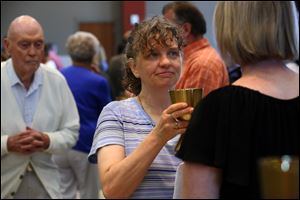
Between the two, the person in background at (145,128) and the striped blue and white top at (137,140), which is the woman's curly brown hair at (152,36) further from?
the striped blue and white top at (137,140)

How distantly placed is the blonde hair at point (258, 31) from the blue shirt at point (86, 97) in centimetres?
319

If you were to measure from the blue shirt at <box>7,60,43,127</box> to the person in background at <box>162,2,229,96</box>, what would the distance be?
A: 2.47ft

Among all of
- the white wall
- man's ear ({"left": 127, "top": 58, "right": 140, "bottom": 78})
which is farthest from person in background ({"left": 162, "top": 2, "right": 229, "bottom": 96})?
the white wall

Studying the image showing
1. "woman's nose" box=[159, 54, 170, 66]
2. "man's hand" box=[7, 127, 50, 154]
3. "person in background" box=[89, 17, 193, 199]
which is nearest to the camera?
"person in background" box=[89, 17, 193, 199]

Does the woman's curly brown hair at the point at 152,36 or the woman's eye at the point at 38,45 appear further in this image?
the woman's eye at the point at 38,45

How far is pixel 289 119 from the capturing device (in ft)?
4.22

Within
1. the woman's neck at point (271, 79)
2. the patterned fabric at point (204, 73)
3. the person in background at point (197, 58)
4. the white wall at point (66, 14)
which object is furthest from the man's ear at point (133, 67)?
the white wall at point (66, 14)

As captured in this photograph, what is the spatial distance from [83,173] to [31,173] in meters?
1.47

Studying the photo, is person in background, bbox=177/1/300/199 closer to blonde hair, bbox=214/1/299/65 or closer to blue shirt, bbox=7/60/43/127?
blonde hair, bbox=214/1/299/65

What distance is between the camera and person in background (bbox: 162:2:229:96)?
3.13m

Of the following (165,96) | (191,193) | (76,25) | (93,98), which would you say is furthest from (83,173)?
(76,25)

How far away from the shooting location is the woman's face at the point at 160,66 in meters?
1.80

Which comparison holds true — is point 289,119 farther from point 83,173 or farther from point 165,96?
point 83,173

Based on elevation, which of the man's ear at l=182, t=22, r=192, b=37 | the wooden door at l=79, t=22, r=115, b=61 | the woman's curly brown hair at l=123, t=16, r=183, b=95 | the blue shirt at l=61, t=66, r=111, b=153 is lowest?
the wooden door at l=79, t=22, r=115, b=61
